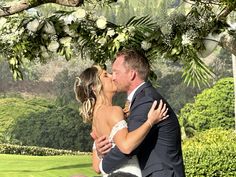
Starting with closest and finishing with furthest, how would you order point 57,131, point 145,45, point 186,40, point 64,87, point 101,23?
point 186,40 → point 145,45 → point 101,23 → point 57,131 → point 64,87

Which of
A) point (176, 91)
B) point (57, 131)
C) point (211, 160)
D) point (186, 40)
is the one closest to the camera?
point (186, 40)

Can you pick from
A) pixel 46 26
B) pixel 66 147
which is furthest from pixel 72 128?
pixel 46 26

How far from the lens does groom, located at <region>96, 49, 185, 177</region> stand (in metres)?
3.19

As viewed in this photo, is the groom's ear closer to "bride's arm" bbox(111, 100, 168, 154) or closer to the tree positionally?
"bride's arm" bbox(111, 100, 168, 154)

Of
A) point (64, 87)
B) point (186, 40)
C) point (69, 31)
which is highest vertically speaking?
point (186, 40)

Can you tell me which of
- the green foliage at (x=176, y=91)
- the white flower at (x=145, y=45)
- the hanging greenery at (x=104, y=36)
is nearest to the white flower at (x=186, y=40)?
the hanging greenery at (x=104, y=36)

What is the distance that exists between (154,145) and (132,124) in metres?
0.15

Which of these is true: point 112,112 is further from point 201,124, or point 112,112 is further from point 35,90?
point 35,90

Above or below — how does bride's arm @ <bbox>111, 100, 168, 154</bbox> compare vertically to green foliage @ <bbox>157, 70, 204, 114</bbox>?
above

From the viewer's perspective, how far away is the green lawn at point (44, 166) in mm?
15055

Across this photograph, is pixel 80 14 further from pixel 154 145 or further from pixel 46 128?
pixel 46 128

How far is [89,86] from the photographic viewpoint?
3586mm

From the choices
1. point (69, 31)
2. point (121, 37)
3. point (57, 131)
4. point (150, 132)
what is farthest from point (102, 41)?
point (57, 131)

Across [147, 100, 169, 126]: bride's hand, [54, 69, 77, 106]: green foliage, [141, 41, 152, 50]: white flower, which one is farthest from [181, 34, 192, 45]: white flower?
[54, 69, 77, 106]: green foliage
